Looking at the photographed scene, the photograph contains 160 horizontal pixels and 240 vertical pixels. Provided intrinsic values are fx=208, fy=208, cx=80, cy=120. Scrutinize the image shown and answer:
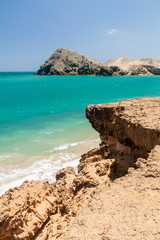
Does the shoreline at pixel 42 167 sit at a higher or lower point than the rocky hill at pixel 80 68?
lower

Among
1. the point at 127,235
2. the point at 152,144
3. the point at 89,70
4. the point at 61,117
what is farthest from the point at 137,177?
the point at 89,70

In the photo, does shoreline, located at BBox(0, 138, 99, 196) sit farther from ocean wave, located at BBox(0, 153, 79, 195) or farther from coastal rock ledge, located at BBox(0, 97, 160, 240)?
coastal rock ledge, located at BBox(0, 97, 160, 240)

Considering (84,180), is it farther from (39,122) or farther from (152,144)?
(39,122)

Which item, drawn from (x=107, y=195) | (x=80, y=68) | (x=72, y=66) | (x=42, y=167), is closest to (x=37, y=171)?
(x=42, y=167)

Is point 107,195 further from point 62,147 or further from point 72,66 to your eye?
point 72,66

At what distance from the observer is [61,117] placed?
975 inches

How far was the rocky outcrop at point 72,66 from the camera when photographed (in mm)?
124188

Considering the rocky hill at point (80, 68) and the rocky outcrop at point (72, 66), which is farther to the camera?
the rocky hill at point (80, 68)

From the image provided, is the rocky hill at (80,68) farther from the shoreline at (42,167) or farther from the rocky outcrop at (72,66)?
the shoreline at (42,167)

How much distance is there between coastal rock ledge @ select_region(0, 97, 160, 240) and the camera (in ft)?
9.04

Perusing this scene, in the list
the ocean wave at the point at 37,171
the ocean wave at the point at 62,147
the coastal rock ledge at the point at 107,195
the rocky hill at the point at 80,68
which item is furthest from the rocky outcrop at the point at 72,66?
the coastal rock ledge at the point at 107,195

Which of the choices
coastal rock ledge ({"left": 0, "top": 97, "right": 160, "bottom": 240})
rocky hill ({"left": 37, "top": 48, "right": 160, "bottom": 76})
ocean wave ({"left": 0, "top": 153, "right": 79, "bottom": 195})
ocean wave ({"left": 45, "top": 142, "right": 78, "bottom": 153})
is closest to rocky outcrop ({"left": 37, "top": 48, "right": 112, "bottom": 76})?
rocky hill ({"left": 37, "top": 48, "right": 160, "bottom": 76})

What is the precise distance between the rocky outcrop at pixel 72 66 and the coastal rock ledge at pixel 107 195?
382 ft

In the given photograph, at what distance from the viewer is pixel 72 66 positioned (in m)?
129
